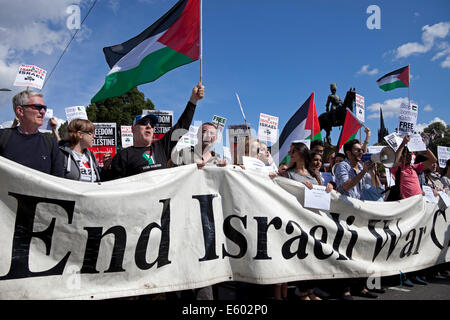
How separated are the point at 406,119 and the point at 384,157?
2.86 feet

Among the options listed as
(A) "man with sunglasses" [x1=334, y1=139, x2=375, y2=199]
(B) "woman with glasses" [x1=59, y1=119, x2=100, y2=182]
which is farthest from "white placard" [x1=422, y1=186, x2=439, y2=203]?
(B) "woman with glasses" [x1=59, y1=119, x2=100, y2=182]

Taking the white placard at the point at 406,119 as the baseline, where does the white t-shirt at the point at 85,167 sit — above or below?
below

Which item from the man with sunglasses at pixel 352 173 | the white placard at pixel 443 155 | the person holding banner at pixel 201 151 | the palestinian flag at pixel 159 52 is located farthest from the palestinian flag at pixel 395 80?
the person holding banner at pixel 201 151

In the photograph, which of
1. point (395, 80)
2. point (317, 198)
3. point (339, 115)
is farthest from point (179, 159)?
point (339, 115)

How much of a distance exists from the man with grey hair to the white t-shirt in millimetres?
379

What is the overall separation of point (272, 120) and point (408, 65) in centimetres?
280

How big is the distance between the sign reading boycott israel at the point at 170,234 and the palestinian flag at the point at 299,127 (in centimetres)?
324

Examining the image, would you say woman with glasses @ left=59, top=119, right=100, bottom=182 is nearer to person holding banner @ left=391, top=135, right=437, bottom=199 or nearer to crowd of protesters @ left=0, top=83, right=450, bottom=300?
crowd of protesters @ left=0, top=83, right=450, bottom=300

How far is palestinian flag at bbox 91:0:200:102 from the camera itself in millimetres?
3795

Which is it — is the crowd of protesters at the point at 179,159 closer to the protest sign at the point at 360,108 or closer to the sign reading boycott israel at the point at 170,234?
the sign reading boycott israel at the point at 170,234

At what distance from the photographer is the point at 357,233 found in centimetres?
346

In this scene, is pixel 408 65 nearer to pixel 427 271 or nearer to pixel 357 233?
pixel 427 271

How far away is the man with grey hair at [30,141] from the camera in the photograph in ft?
7.84

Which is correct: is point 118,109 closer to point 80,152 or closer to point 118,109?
point 118,109
